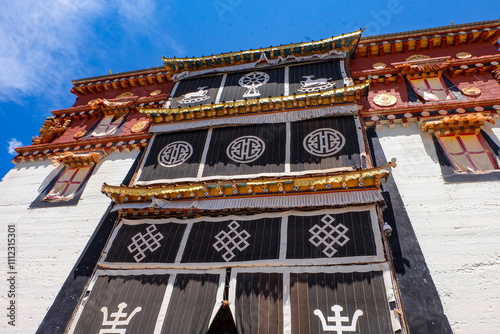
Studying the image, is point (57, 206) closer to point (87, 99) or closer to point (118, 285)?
point (118, 285)

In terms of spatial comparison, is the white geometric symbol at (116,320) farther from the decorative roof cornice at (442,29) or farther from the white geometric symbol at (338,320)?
the decorative roof cornice at (442,29)

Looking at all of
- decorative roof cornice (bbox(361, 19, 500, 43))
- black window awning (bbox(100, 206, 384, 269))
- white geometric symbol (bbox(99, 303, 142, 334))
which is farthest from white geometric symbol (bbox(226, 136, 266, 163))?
decorative roof cornice (bbox(361, 19, 500, 43))

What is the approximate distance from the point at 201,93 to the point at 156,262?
6.48 m

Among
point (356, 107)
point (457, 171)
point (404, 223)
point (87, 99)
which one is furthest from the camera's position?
point (87, 99)

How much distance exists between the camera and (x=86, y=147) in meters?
11.3

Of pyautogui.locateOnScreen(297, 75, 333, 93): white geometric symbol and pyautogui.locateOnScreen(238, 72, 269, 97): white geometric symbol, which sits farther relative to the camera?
pyautogui.locateOnScreen(238, 72, 269, 97): white geometric symbol

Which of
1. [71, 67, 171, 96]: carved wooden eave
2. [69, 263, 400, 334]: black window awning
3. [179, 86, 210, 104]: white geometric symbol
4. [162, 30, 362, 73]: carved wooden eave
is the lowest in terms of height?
[69, 263, 400, 334]: black window awning

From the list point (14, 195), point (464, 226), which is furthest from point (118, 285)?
point (464, 226)

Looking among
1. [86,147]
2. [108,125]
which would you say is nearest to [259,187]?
[86,147]

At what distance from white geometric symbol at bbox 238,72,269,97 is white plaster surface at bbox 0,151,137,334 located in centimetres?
461

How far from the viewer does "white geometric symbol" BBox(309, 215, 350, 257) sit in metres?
6.28

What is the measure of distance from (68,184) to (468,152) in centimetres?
1207

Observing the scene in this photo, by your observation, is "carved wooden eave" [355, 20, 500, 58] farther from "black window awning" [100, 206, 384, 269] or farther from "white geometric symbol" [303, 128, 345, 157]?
"black window awning" [100, 206, 384, 269]

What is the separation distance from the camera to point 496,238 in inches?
240
